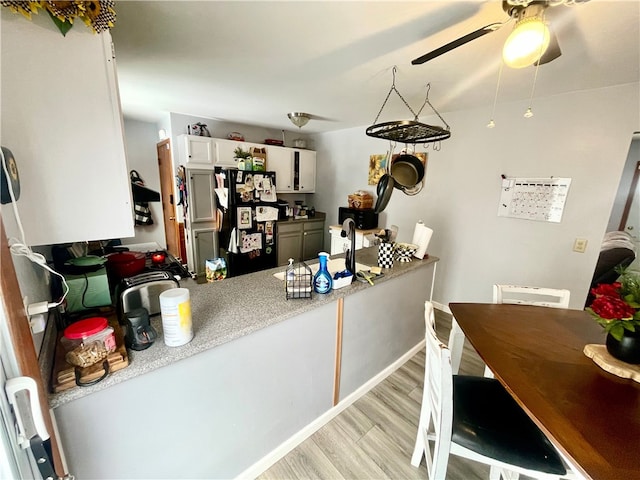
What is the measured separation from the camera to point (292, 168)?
425cm

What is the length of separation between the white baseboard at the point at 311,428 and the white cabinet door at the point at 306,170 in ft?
10.1

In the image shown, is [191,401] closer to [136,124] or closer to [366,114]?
[366,114]

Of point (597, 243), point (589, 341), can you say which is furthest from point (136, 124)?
point (597, 243)

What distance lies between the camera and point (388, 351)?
6.92 ft

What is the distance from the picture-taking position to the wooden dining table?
76cm

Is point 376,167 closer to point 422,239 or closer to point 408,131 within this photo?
point 422,239

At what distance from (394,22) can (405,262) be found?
5.09 ft

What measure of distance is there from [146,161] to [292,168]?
2231 millimetres

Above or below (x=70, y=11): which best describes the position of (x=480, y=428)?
below

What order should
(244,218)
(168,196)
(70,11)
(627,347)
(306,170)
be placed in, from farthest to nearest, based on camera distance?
(306,170), (168,196), (244,218), (627,347), (70,11)

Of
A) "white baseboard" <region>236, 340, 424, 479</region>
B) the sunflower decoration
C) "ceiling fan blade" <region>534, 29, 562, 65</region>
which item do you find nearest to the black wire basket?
"white baseboard" <region>236, 340, 424, 479</region>

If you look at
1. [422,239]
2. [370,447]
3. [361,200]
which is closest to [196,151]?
[361,200]

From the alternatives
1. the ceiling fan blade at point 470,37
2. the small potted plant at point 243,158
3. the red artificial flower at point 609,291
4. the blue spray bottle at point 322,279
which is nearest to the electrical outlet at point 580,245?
the red artificial flower at point 609,291

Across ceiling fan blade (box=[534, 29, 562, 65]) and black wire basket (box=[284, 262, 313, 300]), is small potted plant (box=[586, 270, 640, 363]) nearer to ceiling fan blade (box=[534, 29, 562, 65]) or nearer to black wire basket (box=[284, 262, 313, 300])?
ceiling fan blade (box=[534, 29, 562, 65])
